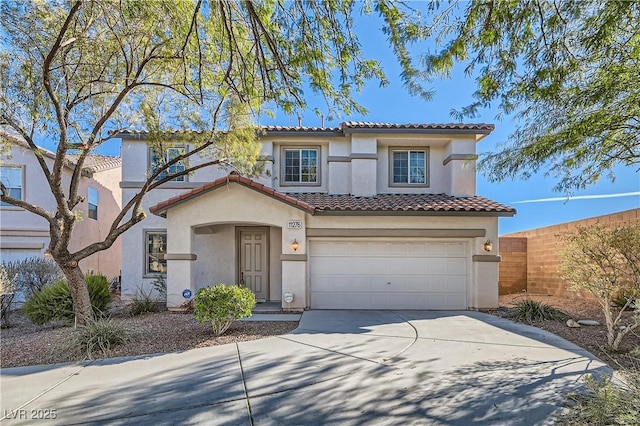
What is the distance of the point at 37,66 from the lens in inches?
266

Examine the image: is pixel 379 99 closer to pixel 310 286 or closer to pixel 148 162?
pixel 310 286

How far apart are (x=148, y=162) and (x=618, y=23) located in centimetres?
1323

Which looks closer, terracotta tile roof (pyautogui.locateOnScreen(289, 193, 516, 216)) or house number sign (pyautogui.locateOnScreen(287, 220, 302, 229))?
terracotta tile roof (pyautogui.locateOnScreen(289, 193, 516, 216))

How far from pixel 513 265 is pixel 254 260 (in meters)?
10.9

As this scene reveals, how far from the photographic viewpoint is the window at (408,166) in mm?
12836

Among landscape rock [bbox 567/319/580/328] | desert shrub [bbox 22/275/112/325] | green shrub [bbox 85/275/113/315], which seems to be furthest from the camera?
green shrub [bbox 85/275/113/315]

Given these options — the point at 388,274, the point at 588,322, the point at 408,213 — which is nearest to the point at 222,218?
the point at 388,274

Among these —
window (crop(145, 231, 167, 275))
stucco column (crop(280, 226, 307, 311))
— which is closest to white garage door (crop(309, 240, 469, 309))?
stucco column (crop(280, 226, 307, 311))

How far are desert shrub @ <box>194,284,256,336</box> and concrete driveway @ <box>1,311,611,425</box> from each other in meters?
0.84

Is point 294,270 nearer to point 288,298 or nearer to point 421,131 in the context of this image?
point 288,298

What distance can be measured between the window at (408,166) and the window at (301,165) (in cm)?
300

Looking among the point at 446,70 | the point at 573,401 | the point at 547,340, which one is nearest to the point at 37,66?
the point at 446,70

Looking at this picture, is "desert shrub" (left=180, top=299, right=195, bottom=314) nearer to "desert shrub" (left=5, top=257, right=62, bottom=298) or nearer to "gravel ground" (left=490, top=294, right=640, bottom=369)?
"desert shrub" (left=5, top=257, right=62, bottom=298)

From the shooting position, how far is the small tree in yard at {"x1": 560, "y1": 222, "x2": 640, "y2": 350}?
655 centimetres
